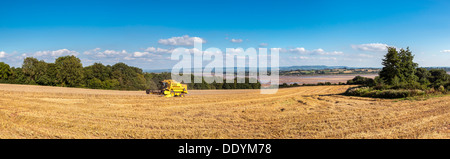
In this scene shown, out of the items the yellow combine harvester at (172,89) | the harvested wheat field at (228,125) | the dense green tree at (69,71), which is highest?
the dense green tree at (69,71)

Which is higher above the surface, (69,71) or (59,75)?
(69,71)

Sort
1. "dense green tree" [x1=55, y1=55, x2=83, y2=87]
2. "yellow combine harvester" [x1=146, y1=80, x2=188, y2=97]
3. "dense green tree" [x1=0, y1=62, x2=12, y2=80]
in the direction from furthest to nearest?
"dense green tree" [x1=55, y1=55, x2=83, y2=87] < "dense green tree" [x1=0, y1=62, x2=12, y2=80] < "yellow combine harvester" [x1=146, y1=80, x2=188, y2=97]

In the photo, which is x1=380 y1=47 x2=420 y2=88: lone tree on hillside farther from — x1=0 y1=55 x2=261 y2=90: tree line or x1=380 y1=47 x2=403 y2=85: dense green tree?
x1=0 y1=55 x2=261 y2=90: tree line

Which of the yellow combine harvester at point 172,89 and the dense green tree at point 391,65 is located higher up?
the dense green tree at point 391,65

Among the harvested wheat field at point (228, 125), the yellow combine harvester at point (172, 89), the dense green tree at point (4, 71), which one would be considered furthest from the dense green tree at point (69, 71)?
the harvested wheat field at point (228, 125)

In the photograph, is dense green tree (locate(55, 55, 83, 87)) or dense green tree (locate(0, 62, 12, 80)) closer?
dense green tree (locate(0, 62, 12, 80))

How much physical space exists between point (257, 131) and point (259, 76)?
2654 centimetres

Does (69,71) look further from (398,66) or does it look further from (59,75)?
(398,66)

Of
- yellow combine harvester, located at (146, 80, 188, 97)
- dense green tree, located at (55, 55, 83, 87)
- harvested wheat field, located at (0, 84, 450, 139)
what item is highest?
dense green tree, located at (55, 55, 83, 87)

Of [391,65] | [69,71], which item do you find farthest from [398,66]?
[69,71]

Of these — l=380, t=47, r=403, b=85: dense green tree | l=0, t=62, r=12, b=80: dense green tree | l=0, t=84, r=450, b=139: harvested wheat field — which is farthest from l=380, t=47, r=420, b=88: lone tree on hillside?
l=0, t=62, r=12, b=80: dense green tree

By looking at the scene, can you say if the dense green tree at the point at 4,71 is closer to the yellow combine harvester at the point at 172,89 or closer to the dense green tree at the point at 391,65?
the yellow combine harvester at the point at 172,89

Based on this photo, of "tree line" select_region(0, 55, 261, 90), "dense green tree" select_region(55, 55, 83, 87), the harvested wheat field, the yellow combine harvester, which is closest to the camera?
the harvested wheat field
